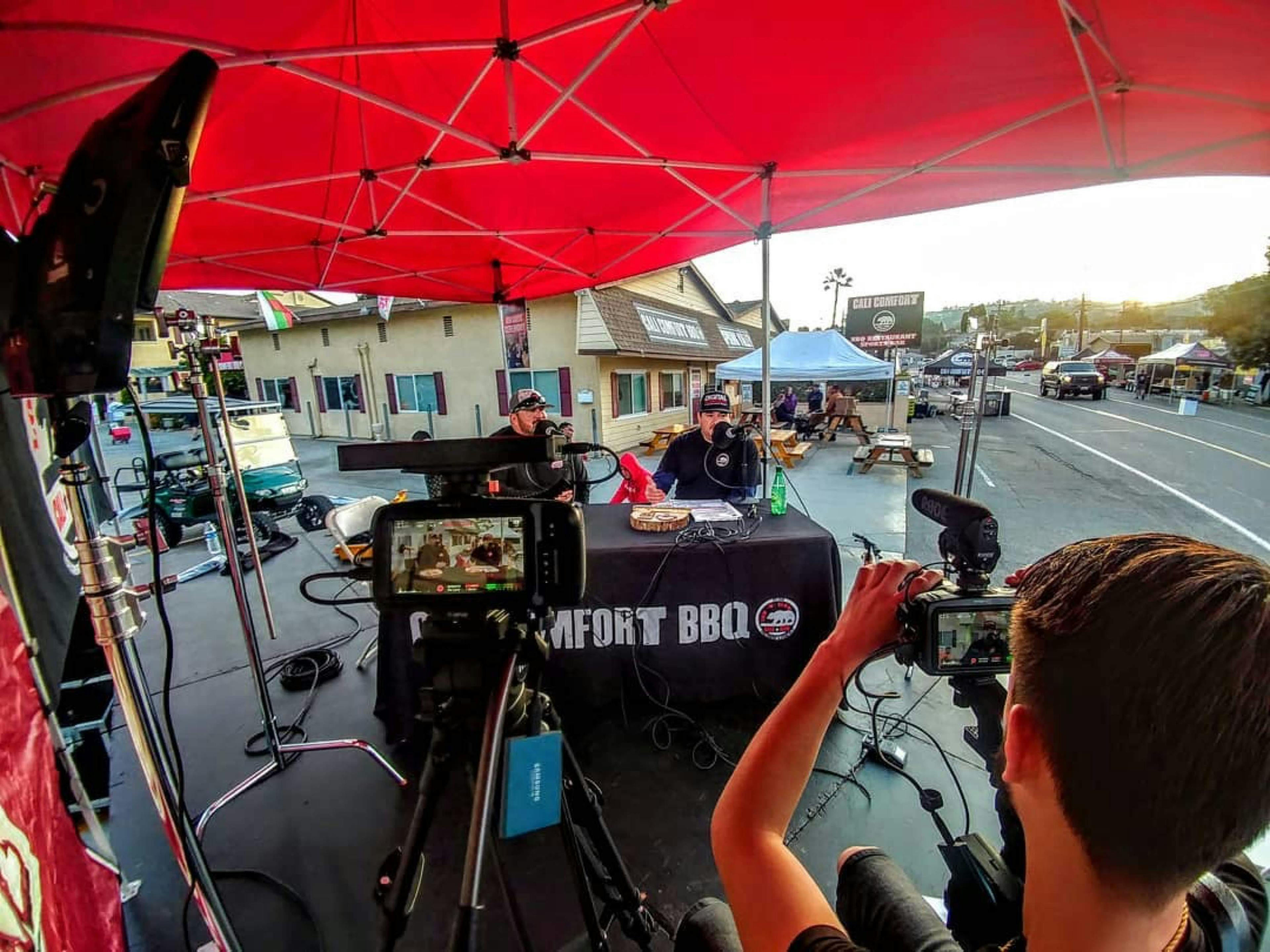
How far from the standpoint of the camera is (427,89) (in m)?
2.57

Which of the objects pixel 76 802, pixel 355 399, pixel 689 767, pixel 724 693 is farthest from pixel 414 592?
pixel 355 399

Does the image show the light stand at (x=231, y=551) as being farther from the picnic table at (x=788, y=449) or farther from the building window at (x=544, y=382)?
the building window at (x=544, y=382)

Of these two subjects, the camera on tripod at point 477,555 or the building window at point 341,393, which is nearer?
the camera on tripod at point 477,555

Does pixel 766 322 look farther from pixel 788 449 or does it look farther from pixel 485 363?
pixel 485 363

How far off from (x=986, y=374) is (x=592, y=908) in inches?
144

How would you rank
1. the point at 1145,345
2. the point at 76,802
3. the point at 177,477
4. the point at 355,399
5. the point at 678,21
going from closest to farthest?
1. the point at 76,802
2. the point at 678,21
3. the point at 177,477
4. the point at 355,399
5. the point at 1145,345

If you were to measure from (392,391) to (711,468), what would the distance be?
40.7 ft

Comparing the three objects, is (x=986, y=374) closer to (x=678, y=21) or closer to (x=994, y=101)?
(x=994, y=101)

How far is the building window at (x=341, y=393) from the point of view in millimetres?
14188

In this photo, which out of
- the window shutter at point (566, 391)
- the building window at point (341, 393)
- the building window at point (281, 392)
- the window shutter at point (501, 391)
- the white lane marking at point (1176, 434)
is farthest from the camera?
the building window at point (281, 392)

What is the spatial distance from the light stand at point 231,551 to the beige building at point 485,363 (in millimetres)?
8011

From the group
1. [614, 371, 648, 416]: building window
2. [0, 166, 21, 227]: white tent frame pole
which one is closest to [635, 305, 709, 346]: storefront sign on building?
[614, 371, 648, 416]: building window

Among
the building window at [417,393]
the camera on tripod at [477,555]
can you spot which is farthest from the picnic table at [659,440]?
the camera on tripod at [477,555]

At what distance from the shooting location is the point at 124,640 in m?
0.90
